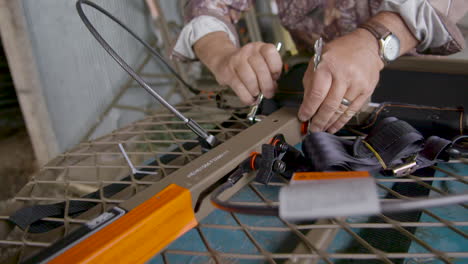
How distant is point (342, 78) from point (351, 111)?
0.25ft

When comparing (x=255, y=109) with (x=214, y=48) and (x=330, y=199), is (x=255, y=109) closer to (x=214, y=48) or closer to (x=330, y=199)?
(x=214, y=48)

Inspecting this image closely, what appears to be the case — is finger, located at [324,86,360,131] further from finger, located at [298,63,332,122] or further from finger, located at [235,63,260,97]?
finger, located at [235,63,260,97]

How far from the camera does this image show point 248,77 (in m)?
0.62

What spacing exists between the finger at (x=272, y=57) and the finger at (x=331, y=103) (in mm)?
125

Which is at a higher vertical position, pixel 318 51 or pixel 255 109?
pixel 318 51

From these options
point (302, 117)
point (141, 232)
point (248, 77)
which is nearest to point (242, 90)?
point (248, 77)

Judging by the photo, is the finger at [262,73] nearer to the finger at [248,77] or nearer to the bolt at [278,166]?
the finger at [248,77]

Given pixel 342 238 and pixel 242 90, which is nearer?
pixel 342 238

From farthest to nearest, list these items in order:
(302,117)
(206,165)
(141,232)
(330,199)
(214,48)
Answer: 1. (214,48)
2. (302,117)
3. (206,165)
4. (141,232)
5. (330,199)

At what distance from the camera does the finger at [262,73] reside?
0.61 meters

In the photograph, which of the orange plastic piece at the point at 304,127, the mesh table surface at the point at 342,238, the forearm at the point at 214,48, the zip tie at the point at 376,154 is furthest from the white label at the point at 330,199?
the forearm at the point at 214,48

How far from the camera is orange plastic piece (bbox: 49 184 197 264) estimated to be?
0.33 meters

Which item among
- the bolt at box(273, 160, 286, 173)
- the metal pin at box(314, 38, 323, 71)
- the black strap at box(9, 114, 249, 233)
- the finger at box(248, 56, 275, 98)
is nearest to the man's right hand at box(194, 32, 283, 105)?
the finger at box(248, 56, 275, 98)

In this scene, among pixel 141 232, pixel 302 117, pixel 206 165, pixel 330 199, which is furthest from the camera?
pixel 302 117
